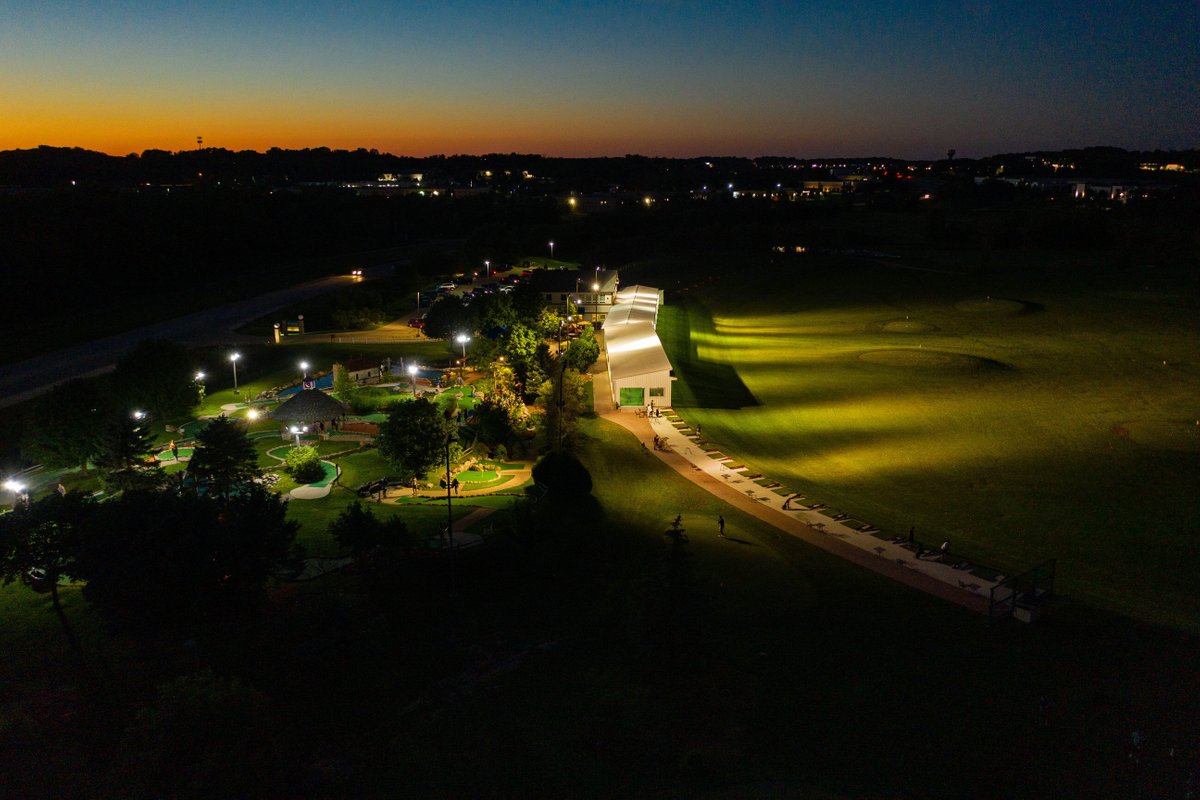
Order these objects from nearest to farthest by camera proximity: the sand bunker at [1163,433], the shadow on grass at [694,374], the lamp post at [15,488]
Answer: the lamp post at [15,488]
the sand bunker at [1163,433]
the shadow on grass at [694,374]

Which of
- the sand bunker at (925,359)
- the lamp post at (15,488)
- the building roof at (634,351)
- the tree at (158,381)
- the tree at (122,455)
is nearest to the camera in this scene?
the tree at (122,455)

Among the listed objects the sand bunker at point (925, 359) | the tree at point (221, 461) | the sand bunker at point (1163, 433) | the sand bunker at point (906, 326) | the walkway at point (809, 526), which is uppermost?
the tree at point (221, 461)

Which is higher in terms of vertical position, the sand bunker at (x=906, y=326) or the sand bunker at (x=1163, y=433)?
the sand bunker at (x=906, y=326)

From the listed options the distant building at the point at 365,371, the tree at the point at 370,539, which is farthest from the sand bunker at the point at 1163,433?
the distant building at the point at 365,371

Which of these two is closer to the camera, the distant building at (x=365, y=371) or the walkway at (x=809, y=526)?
the walkway at (x=809, y=526)

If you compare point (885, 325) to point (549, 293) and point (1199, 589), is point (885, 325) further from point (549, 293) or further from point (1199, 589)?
point (1199, 589)

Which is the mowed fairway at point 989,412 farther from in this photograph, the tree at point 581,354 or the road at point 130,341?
the road at point 130,341

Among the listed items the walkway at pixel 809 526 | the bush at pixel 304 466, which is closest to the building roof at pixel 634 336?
the walkway at pixel 809 526
